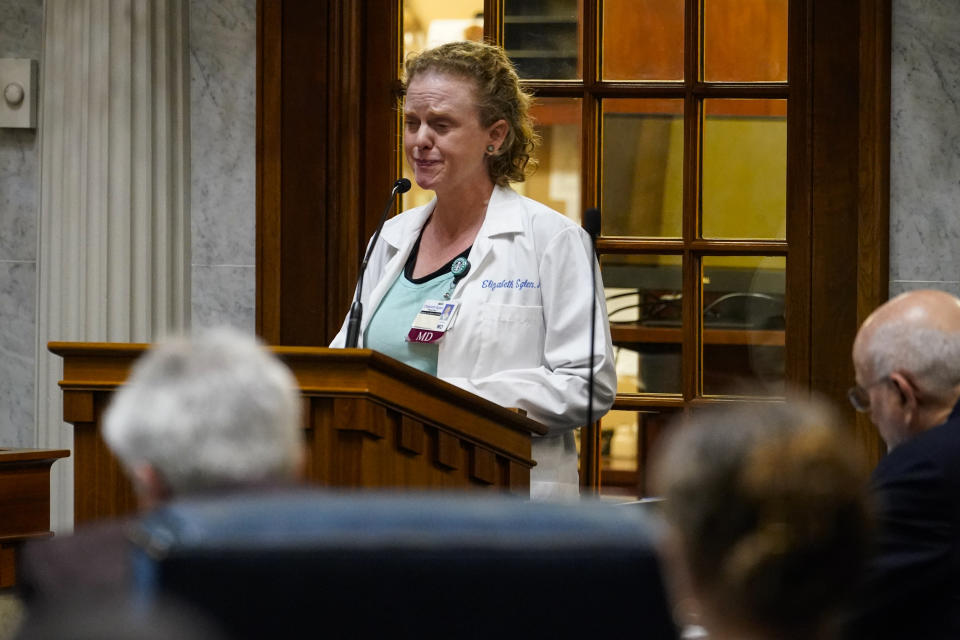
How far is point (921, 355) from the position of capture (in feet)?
7.56

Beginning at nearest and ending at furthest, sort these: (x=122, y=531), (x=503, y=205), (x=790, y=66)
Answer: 1. (x=122, y=531)
2. (x=503, y=205)
3. (x=790, y=66)

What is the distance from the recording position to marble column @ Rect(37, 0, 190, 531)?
4867 mm

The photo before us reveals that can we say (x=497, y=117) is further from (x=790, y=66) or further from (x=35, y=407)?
(x=35, y=407)

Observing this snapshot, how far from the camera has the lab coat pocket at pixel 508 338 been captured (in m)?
3.45

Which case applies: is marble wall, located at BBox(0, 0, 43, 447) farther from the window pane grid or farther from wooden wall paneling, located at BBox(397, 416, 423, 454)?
wooden wall paneling, located at BBox(397, 416, 423, 454)

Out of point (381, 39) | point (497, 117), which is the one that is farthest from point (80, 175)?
point (497, 117)

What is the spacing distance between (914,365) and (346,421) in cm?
103

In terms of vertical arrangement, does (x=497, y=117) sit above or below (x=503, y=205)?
above

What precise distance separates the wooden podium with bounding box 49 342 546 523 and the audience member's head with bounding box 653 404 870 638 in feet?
4.82

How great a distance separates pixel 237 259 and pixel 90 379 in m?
2.17

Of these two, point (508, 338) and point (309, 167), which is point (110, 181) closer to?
point (309, 167)

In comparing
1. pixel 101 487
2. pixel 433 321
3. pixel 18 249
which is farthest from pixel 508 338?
pixel 18 249

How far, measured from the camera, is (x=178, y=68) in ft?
16.1

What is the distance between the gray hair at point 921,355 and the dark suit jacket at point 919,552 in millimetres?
215
